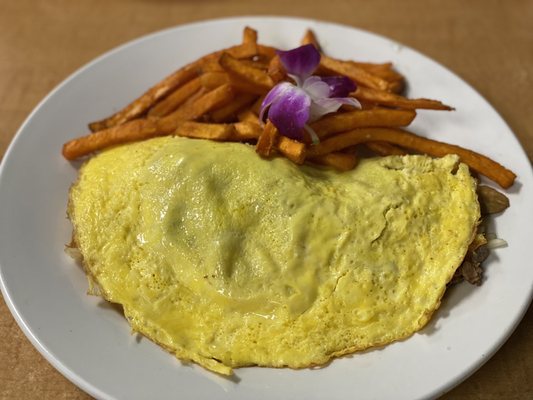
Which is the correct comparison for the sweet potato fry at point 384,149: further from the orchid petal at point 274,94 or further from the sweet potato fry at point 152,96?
the sweet potato fry at point 152,96

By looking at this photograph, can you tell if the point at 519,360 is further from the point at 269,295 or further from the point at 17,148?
the point at 17,148

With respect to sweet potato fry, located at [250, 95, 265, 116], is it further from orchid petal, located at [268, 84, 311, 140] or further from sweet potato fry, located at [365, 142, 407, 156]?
sweet potato fry, located at [365, 142, 407, 156]

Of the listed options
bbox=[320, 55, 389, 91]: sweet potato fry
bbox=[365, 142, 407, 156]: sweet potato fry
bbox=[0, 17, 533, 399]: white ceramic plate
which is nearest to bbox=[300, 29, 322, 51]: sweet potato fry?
bbox=[320, 55, 389, 91]: sweet potato fry

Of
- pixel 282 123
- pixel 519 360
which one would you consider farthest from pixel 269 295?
pixel 519 360

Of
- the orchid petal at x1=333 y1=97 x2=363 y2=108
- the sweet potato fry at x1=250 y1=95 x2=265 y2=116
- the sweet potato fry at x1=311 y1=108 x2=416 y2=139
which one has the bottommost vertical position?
the sweet potato fry at x1=311 y1=108 x2=416 y2=139

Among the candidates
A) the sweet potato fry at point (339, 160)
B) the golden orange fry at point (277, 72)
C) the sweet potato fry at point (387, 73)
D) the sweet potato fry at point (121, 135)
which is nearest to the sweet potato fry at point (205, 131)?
the sweet potato fry at point (121, 135)

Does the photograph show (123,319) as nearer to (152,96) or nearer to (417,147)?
(152,96)
